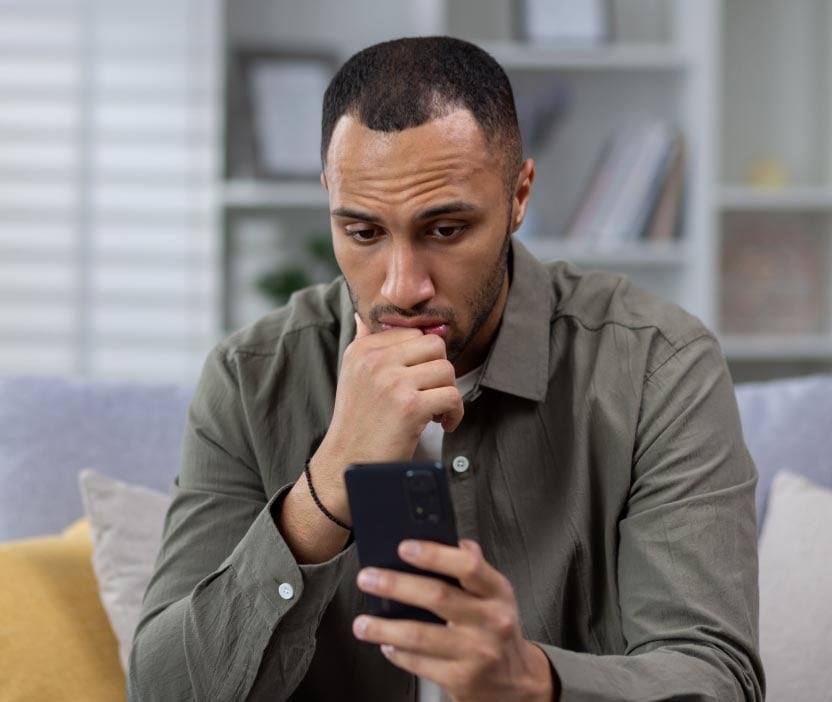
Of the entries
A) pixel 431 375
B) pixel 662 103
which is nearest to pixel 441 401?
pixel 431 375

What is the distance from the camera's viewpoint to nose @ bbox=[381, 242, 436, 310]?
1237 mm

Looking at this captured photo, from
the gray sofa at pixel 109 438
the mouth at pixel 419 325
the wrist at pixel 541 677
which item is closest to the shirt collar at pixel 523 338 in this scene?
the mouth at pixel 419 325

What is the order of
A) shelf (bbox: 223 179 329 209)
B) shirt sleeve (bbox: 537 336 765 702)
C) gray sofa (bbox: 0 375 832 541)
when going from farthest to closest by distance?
shelf (bbox: 223 179 329 209) < gray sofa (bbox: 0 375 832 541) < shirt sleeve (bbox: 537 336 765 702)

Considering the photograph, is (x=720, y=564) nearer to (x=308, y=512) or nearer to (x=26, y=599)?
(x=308, y=512)

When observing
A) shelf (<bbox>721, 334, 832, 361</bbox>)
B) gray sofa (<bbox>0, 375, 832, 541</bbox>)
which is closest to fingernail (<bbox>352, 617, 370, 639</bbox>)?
gray sofa (<bbox>0, 375, 832, 541</bbox>)

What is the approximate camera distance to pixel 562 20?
2992mm

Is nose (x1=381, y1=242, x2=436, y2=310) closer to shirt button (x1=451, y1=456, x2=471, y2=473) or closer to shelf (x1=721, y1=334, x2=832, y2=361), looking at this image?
shirt button (x1=451, y1=456, x2=471, y2=473)

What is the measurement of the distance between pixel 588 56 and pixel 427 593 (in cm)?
231

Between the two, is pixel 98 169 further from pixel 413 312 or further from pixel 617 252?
pixel 413 312

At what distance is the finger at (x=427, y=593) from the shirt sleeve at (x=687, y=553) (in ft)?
0.57

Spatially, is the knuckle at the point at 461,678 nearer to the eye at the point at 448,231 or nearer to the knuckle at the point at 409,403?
the knuckle at the point at 409,403

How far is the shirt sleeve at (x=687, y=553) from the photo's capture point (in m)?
1.11

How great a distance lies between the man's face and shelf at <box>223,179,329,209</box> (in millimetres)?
1665

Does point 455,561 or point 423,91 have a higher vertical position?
point 423,91
